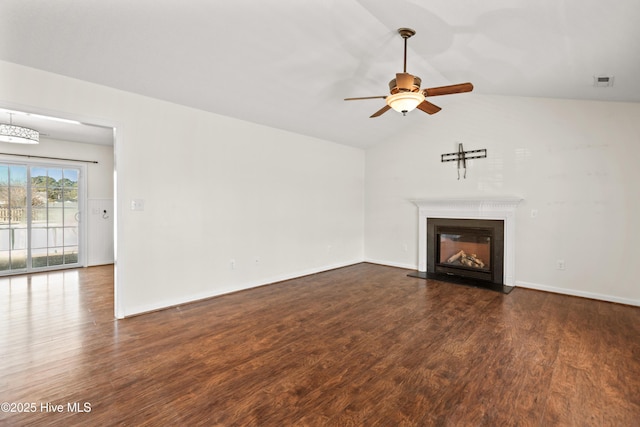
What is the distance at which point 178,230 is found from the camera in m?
3.79

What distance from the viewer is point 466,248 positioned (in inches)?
207

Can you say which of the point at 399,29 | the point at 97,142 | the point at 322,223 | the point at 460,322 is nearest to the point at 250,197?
the point at 322,223

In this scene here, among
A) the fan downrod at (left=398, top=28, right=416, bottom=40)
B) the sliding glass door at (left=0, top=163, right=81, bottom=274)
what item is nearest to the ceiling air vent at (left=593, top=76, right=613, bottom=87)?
the fan downrod at (left=398, top=28, right=416, bottom=40)

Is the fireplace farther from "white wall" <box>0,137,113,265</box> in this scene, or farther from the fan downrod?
"white wall" <box>0,137,113,265</box>

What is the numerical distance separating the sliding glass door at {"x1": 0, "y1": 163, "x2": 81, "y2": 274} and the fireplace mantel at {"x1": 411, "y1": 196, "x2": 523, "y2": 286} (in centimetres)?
700

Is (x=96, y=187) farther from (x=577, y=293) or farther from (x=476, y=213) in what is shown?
(x=577, y=293)

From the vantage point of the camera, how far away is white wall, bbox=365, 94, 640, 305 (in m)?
3.89

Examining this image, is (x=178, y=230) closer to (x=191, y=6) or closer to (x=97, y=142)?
(x=191, y=6)

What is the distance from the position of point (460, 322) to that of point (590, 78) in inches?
121

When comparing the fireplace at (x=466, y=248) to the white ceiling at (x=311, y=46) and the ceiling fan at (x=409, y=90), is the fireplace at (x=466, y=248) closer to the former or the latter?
the white ceiling at (x=311, y=46)

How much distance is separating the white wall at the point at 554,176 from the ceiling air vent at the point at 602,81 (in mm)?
853

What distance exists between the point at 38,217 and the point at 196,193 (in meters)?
4.19

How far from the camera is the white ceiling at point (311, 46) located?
2.34 metres

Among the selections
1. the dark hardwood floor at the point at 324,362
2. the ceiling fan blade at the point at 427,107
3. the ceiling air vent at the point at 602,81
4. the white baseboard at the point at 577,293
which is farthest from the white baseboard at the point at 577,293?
the ceiling fan blade at the point at 427,107
